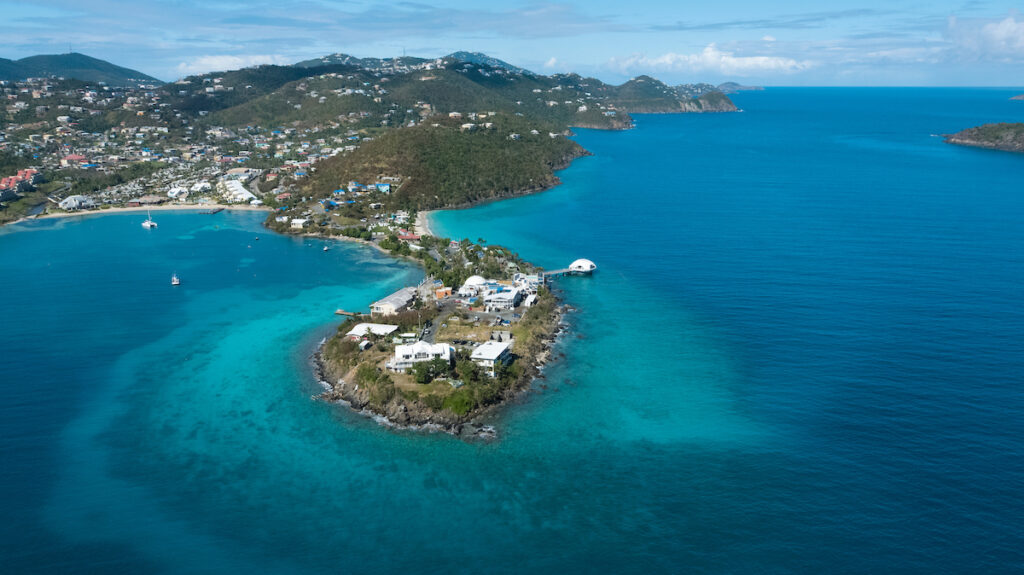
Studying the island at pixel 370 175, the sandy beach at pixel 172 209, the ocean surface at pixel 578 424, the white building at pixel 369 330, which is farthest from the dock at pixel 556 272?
the sandy beach at pixel 172 209

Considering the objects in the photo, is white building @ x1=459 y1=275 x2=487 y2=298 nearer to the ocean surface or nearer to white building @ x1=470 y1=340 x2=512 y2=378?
the ocean surface

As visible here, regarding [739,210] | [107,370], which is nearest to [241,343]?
[107,370]

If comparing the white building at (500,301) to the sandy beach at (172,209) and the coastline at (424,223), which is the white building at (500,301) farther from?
the sandy beach at (172,209)

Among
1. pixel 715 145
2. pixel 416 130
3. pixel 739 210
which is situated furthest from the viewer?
pixel 715 145

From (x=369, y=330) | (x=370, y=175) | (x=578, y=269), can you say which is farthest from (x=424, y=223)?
(x=369, y=330)

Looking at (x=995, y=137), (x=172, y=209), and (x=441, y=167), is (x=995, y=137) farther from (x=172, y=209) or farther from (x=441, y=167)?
(x=172, y=209)

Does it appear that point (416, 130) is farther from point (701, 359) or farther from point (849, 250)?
point (701, 359)
